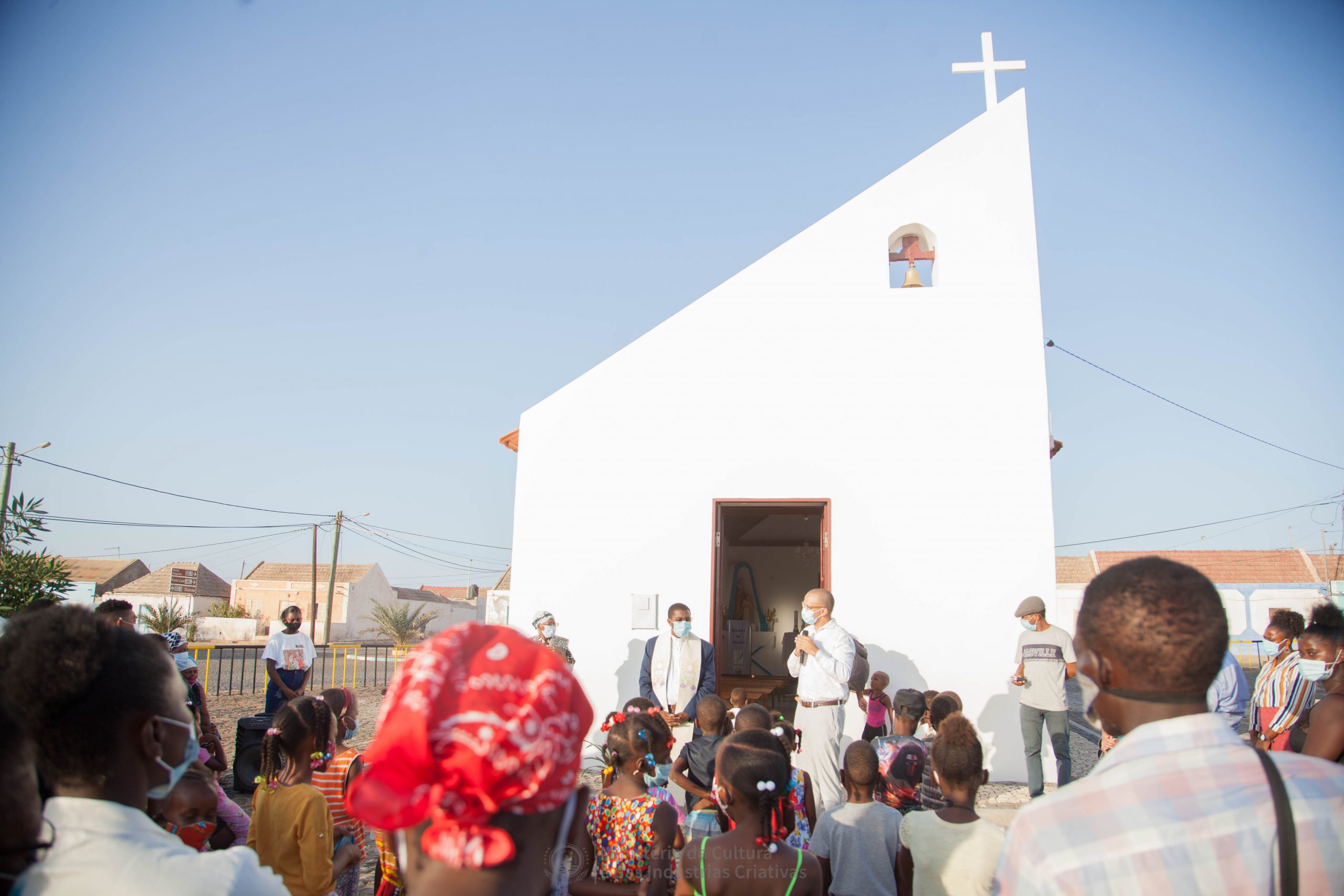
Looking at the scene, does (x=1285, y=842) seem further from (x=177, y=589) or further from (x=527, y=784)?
(x=177, y=589)

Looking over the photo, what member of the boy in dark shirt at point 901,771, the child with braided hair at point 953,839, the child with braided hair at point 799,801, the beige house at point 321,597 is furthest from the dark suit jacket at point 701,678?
the beige house at point 321,597

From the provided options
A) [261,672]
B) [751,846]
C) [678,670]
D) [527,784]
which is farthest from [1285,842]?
[261,672]

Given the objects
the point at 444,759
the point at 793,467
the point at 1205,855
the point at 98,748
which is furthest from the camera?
the point at 793,467

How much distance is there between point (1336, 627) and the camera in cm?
435

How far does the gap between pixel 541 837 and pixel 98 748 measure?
0.97 meters

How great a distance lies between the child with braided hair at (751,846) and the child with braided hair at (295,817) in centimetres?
129

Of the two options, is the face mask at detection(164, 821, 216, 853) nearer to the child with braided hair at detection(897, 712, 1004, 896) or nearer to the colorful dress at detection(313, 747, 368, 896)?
the colorful dress at detection(313, 747, 368, 896)

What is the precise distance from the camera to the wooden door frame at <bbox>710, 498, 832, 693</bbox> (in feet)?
26.2

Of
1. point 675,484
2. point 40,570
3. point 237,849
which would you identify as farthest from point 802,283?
point 40,570

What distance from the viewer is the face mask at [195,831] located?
2967 mm

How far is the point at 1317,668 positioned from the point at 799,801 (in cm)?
304

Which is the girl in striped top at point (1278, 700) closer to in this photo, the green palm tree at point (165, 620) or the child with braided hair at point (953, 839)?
the child with braided hair at point (953, 839)

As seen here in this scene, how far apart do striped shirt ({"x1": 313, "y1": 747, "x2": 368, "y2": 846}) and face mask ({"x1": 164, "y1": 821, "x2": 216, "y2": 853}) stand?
419 mm

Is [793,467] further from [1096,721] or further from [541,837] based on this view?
[541,837]
